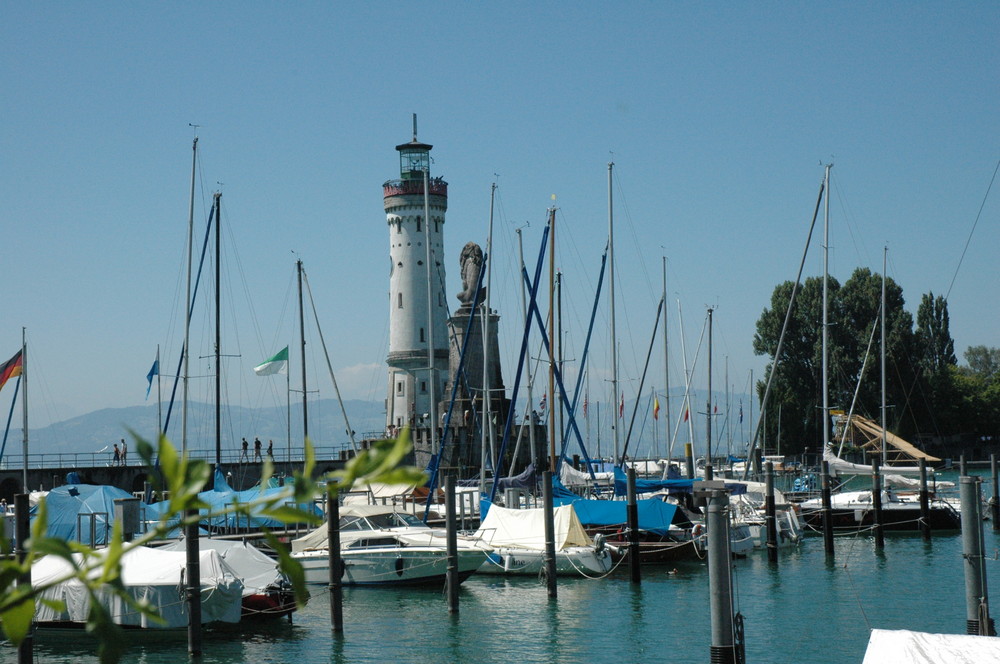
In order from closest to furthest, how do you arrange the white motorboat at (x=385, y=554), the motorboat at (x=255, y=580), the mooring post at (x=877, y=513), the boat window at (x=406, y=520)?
the motorboat at (x=255, y=580), the white motorboat at (x=385, y=554), the boat window at (x=406, y=520), the mooring post at (x=877, y=513)

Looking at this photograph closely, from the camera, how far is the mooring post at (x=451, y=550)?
2860 centimetres

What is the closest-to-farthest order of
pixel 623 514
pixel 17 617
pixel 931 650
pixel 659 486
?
pixel 17 617 → pixel 931 650 → pixel 623 514 → pixel 659 486

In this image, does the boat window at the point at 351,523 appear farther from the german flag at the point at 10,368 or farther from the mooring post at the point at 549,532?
the german flag at the point at 10,368

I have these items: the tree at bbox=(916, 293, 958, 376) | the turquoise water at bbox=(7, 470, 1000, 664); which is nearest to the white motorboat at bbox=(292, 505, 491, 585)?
the turquoise water at bbox=(7, 470, 1000, 664)

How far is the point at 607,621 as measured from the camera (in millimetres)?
28953

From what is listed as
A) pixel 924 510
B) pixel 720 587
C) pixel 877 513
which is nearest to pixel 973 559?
pixel 720 587

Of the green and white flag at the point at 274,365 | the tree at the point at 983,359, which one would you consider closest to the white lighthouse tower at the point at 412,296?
the green and white flag at the point at 274,365

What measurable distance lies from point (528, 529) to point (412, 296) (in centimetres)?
4550

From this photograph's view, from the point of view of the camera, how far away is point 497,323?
247 feet

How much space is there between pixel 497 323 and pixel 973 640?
6131 cm

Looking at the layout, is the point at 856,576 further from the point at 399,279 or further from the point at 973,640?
the point at 399,279

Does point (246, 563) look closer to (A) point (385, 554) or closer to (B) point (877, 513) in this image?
(A) point (385, 554)

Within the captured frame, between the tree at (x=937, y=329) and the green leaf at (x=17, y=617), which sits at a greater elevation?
the tree at (x=937, y=329)

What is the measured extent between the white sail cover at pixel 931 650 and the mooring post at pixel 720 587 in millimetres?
1950
